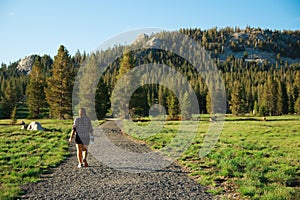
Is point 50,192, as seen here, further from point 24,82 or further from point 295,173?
point 24,82

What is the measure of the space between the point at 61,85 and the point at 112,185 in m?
44.7

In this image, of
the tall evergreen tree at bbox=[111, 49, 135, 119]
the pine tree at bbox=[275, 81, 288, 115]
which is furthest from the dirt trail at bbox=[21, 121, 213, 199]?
the pine tree at bbox=[275, 81, 288, 115]

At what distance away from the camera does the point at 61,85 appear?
170ft

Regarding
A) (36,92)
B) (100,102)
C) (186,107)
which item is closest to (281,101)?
(186,107)

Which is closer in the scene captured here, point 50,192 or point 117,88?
point 50,192

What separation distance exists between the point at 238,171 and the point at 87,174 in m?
6.27

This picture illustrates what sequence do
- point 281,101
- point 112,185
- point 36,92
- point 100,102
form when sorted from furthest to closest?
point 281,101 < point 36,92 < point 100,102 < point 112,185

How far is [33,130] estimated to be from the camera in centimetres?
2848

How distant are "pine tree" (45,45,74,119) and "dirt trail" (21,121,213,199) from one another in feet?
133

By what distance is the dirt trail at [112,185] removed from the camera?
8780 mm

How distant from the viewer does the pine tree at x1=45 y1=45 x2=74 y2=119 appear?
170 feet

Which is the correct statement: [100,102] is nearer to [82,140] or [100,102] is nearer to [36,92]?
[36,92]

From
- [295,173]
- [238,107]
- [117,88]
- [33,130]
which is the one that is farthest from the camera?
[238,107]

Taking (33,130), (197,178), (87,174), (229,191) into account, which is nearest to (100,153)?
(87,174)
